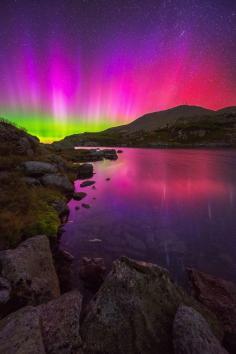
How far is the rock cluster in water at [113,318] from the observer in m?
4.38

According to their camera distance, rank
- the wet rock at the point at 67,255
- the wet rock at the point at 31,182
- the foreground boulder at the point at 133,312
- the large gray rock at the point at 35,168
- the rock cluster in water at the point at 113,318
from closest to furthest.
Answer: the rock cluster in water at the point at 113,318 < the foreground boulder at the point at 133,312 < the wet rock at the point at 67,255 < the wet rock at the point at 31,182 < the large gray rock at the point at 35,168

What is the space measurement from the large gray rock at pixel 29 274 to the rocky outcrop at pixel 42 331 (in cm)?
100

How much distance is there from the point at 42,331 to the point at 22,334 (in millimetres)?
477

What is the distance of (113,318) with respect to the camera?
5.08 metres

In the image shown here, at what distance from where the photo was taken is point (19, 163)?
742 inches

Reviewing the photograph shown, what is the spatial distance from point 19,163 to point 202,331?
1953cm

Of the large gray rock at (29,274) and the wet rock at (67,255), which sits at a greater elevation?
the large gray rock at (29,274)

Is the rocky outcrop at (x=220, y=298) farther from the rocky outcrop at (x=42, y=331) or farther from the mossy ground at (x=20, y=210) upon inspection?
the mossy ground at (x=20, y=210)

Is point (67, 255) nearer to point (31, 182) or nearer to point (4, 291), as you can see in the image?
point (4, 291)

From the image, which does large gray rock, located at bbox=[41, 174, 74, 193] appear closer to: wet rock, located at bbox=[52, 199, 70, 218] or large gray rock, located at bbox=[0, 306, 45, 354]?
wet rock, located at bbox=[52, 199, 70, 218]

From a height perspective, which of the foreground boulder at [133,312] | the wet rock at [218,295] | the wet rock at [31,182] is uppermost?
the wet rock at [31,182]

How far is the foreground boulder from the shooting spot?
4.70 meters

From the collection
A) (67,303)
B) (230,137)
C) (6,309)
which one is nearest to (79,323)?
(67,303)

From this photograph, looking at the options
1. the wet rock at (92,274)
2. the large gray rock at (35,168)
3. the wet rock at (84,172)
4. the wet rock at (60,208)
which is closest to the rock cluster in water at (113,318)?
the wet rock at (92,274)
